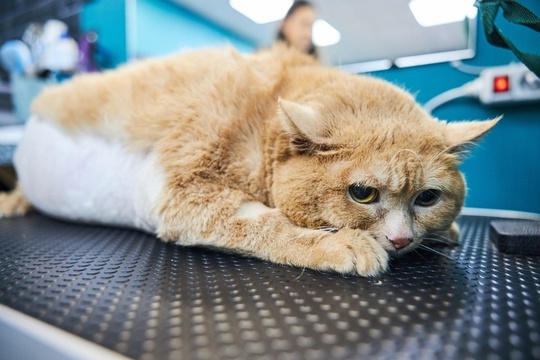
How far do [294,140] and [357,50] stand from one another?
987mm

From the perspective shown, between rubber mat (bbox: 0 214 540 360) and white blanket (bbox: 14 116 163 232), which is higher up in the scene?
white blanket (bbox: 14 116 163 232)

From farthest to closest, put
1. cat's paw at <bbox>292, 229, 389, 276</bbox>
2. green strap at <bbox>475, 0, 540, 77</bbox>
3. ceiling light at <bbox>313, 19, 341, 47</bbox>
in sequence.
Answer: ceiling light at <bbox>313, 19, 341, 47</bbox> < green strap at <bbox>475, 0, 540, 77</bbox> < cat's paw at <bbox>292, 229, 389, 276</bbox>

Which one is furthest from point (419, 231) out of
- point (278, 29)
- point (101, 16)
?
point (101, 16)

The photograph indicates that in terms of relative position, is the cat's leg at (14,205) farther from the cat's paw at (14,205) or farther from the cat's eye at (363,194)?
the cat's eye at (363,194)

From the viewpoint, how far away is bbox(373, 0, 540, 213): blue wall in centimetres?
148

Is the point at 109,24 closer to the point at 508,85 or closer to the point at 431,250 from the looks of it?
the point at 508,85

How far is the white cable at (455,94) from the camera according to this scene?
59.7 inches

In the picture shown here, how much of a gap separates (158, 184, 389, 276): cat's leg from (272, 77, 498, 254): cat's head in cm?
5

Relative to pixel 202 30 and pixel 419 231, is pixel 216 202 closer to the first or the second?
pixel 419 231

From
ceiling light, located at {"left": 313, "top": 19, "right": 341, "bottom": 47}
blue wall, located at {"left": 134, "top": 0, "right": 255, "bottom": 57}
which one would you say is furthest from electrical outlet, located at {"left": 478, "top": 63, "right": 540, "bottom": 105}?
blue wall, located at {"left": 134, "top": 0, "right": 255, "bottom": 57}

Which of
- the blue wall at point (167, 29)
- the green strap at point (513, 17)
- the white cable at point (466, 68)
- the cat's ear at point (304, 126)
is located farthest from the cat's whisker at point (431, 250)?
the blue wall at point (167, 29)

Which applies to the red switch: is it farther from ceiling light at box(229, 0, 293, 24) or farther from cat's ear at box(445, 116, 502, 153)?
ceiling light at box(229, 0, 293, 24)

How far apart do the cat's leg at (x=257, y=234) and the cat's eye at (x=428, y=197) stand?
0.16 m

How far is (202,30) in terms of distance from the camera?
→ 1988 millimetres
